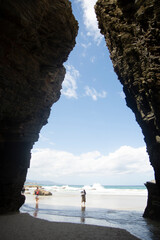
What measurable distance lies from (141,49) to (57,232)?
30.0 ft

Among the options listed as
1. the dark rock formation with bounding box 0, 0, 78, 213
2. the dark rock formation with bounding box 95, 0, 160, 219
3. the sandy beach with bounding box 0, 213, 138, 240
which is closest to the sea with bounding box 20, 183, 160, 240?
the sandy beach with bounding box 0, 213, 138, 240

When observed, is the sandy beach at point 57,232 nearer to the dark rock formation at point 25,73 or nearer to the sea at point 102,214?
the sea at point 102,214

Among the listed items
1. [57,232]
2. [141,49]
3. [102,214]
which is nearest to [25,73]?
[141,49]

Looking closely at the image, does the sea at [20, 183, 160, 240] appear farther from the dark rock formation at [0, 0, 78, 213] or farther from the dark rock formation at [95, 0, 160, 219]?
the dark rock formation at [0, 0, 78, 213]

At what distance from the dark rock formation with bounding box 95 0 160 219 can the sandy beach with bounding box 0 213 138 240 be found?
427 centimetres

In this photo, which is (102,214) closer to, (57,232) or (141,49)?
(57,232)

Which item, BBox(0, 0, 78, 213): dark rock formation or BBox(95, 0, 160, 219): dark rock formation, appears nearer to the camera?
BBox(95, 0, 160, 219): dark rock formation

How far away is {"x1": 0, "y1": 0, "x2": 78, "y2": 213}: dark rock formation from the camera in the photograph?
360 inches

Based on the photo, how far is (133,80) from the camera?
805cm

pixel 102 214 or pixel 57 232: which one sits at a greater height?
pixel 57 232

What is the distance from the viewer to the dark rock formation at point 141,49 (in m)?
6.28

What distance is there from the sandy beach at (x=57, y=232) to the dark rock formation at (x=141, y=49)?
168 inches

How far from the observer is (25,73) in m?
11.3

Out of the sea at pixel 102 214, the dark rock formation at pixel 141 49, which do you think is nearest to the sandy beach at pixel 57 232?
the sea at pixel 102 214
